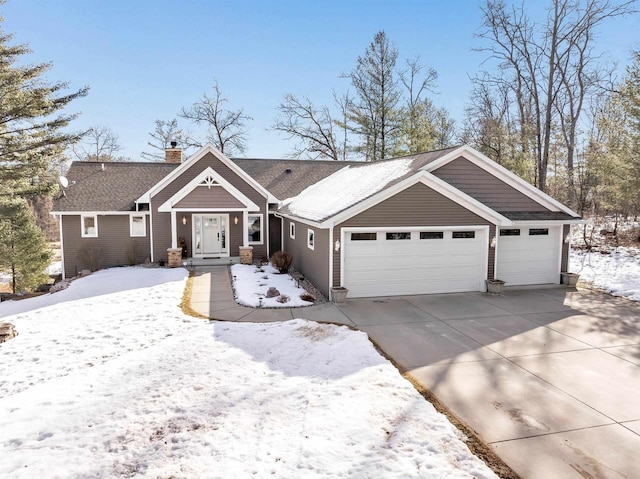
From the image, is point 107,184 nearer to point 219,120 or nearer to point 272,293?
point 272,293

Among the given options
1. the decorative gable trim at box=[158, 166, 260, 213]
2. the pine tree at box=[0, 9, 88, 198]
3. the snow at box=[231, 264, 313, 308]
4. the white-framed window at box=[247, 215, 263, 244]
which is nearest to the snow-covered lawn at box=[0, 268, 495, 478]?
the snow at box=[231, 264, 313, 308]

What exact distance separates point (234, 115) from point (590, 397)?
33245mm

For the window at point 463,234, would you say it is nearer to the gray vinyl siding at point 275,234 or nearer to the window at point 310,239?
the window at point 310,239

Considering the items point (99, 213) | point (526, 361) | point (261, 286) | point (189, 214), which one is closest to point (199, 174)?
point (189, 214)

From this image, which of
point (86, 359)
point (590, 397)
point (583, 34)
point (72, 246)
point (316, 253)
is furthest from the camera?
point (583, 34)

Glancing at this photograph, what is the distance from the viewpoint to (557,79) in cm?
2538

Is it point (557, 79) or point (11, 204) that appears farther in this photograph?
point (557, 79)

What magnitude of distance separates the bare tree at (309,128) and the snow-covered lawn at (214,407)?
25870 millimetres

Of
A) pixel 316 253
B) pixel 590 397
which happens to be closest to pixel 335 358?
pixel 590 397

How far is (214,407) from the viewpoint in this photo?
19.6ft

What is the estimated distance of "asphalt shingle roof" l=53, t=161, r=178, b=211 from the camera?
18266 millimetres

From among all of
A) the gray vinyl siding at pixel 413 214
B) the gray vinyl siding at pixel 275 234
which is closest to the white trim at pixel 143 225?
the gray vinyl siding at pixel 275 234

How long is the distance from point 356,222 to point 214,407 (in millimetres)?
7245

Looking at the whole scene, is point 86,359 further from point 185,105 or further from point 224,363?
point 185,105
